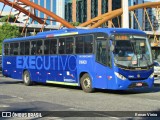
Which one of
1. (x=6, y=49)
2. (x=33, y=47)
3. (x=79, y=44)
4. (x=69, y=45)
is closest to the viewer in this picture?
(x=79, y=44)

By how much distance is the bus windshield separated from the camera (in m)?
16.4

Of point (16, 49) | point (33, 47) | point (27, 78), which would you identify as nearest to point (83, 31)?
point (33, 47)

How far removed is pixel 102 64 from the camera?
56.0 feet

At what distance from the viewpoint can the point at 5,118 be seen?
10328 millimetres

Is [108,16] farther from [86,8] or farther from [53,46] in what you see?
[53,46]

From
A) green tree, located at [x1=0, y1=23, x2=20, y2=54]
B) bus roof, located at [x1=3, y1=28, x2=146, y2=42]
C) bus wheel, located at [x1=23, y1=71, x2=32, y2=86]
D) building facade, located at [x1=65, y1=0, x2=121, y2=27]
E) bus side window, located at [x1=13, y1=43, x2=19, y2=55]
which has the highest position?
building facade, located at [x1=65, y1=0, x2=121, y2=27]

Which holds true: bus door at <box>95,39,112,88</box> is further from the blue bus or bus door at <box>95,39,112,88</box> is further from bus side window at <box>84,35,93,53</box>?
bus side window at <box>84,35,93,53</box>

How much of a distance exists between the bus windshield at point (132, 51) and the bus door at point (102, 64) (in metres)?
0.47

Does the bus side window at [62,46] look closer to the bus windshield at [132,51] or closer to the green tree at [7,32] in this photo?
the bus windshield at [132,51]

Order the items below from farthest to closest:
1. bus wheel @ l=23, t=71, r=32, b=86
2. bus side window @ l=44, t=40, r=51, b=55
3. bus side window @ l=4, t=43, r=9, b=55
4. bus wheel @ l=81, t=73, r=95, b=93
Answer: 1. bus side window @ l=4, t=43, r=9, b=55
2. bus wheel @ l=23, t=71, r=32, b=86
3. bus side window @ l=44, t=40, r=51, b=55
4. bus wheel @ l=81, t=73, r=95, b=93

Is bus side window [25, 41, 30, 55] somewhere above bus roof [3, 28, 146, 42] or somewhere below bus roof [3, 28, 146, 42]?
below

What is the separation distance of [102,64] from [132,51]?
142 cm

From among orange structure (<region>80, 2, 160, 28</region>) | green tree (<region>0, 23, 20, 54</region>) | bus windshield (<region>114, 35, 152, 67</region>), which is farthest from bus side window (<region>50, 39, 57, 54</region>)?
orange structure (<region>80, 2, 160, 28</region>)

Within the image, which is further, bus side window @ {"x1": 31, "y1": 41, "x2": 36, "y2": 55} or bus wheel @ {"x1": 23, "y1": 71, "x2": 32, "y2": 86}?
bus wheel @ {"x1": 23, "y1": 71, "x2": 32, "y2": 86}
